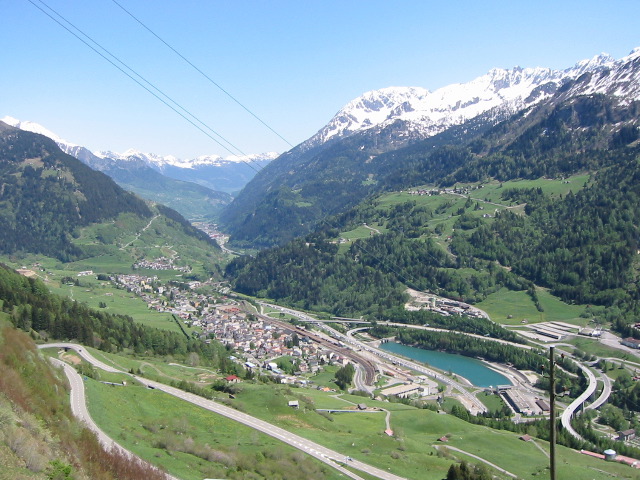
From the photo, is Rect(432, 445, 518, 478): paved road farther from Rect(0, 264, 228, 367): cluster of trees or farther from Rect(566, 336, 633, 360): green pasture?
Rect(566, 336, 633, 360): green pasture

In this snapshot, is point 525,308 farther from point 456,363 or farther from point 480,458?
point 480,458

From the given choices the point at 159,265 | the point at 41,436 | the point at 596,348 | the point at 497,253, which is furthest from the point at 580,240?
the point at 41,436

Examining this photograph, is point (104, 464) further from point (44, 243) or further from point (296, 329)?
point (44, 243)

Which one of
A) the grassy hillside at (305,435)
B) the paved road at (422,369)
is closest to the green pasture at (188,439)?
the grassy hillside at (305,435)

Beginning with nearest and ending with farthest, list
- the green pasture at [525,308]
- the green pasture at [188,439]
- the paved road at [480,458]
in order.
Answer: the green pasture at [188,439], the paved road at [480,458], the green pasture at [525,308]

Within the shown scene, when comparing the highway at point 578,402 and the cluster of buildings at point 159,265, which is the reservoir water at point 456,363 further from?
the cluster of buildings at point 159,265

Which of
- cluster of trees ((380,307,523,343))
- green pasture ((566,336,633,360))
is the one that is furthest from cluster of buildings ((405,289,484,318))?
green pasture ((566,336,633,360))
